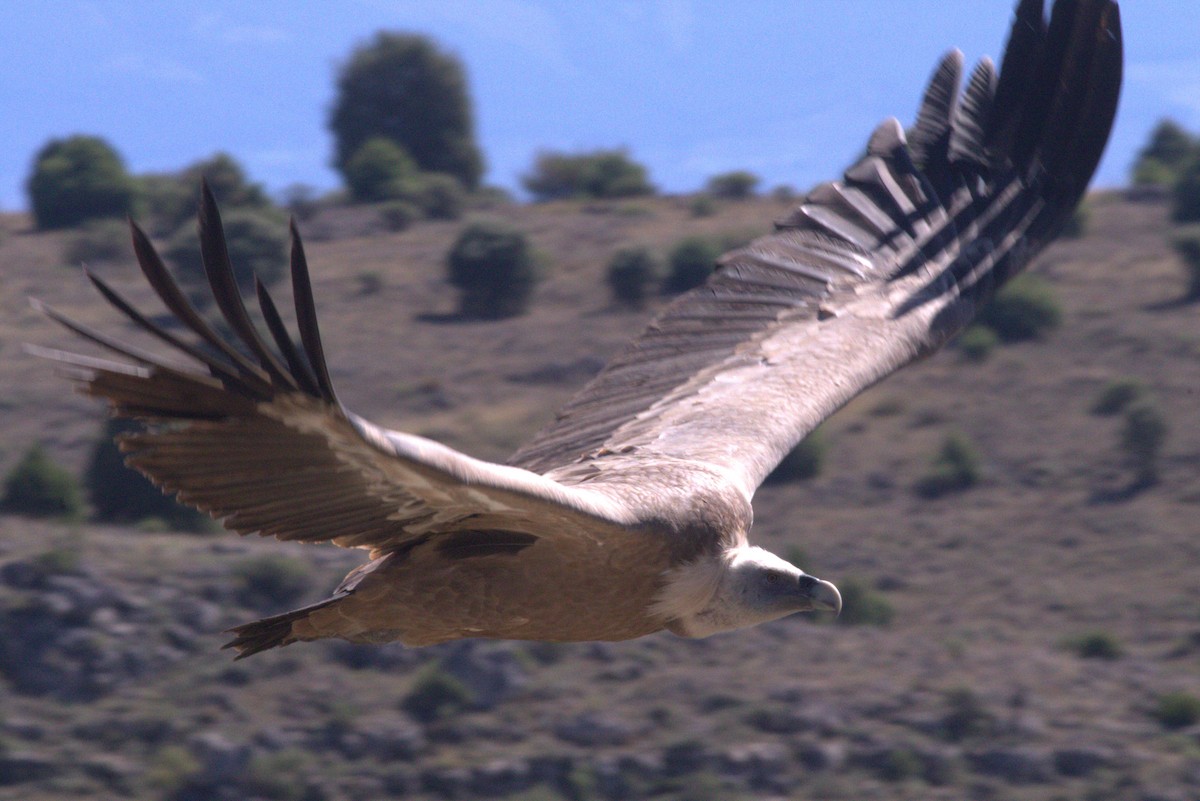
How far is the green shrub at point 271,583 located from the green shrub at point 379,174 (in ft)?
117

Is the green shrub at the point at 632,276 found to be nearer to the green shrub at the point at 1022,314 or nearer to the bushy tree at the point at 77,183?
the green shrub at the point at 1022,314

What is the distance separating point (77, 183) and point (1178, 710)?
45.0 metres

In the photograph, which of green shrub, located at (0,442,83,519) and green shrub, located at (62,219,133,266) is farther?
green shrub, located at (62,219,133,266)

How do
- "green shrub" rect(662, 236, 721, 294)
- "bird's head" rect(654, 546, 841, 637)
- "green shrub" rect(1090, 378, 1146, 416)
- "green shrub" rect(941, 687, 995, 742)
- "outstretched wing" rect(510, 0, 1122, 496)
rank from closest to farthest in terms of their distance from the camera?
1. "bird's head" rect(654, 546, 841, 637)
2. "outstretched wing" rect(510, 0, 1122, 496)
3. "green shrub" rect(941, 687, 995, 742)
4. "green shrub" rect(1090, 378, 1146, 416)
5. "green shrub" rect(662, 236, 721, 294)

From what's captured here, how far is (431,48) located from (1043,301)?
37.9 m

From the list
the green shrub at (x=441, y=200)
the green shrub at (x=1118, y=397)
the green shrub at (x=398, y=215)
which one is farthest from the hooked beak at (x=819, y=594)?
the green shrub at (x=441, y=200)

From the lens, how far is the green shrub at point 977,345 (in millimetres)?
42991

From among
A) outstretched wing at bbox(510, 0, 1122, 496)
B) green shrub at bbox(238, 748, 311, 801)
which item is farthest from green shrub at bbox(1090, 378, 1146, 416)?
outstretched wing at bbox(510, 0, 1122, 496)

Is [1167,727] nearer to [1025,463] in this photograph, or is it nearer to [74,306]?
[1025,463]

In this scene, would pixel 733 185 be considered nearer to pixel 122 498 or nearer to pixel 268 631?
pixel 122 498

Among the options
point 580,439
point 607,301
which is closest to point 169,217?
point 607,301

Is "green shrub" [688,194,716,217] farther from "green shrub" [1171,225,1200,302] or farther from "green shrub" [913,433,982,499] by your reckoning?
"green shrub" [913,433,982,499]

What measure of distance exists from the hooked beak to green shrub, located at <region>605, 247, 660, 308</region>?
130ft

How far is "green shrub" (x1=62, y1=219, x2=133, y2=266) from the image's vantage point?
53500mm
